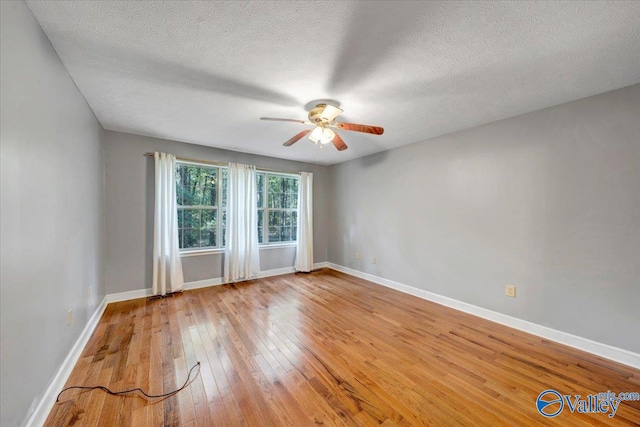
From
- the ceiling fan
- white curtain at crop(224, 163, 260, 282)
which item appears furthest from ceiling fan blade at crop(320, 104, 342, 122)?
white curtain at crop(224, 163, 260, 282)

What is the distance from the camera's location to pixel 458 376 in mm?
1811

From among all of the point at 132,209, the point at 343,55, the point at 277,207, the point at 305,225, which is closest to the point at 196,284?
the point at 132,209

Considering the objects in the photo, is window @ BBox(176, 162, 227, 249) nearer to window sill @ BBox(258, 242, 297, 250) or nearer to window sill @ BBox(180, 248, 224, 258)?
window sill @ BBox(180, 248, 224, 258)

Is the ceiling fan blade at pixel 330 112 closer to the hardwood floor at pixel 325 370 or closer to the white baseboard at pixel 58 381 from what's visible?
the hardwood floor at pixel 325 370

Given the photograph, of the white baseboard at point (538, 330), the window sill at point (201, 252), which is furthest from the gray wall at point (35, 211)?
the white baseboard at point (538, 330)

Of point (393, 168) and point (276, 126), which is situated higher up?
point (276, 126)

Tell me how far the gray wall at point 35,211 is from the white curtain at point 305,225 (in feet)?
10.4

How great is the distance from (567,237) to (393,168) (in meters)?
2.23

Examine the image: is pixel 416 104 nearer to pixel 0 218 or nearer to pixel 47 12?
pixel 47 12

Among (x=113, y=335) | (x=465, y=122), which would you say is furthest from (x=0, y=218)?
(x=465, y=122)

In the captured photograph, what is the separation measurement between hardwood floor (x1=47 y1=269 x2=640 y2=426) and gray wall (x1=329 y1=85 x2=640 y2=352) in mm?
386

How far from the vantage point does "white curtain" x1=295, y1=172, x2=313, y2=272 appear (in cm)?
480

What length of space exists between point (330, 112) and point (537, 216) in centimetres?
237

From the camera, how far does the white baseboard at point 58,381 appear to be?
4.36ft
